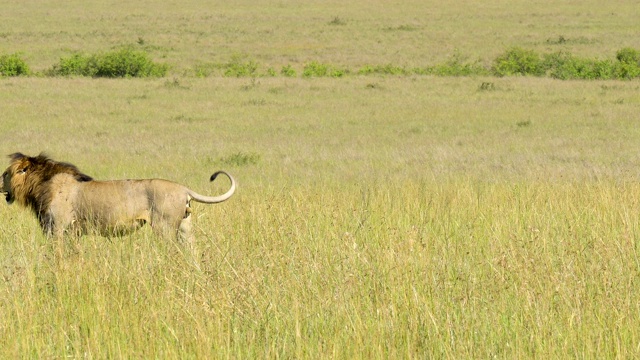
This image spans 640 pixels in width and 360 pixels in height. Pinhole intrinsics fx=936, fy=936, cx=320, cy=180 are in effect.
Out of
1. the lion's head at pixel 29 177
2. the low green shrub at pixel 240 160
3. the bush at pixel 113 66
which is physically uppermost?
the lion's head at pixel 29 177

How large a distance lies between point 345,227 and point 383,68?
26483 millimetres

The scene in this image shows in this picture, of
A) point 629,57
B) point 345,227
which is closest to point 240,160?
point 345,227

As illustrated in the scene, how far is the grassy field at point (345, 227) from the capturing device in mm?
3436

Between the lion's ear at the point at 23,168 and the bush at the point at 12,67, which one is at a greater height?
the lion's ear at the point at 23,168

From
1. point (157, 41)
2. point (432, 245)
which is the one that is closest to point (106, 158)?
point (432, 245)

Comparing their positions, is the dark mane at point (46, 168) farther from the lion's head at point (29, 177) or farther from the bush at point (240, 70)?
the bush at point (240, 70)

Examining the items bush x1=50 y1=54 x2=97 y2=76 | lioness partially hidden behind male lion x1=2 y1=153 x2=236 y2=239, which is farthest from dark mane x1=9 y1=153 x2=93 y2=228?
bush x1=50 y1=54 x2=97 y2=76

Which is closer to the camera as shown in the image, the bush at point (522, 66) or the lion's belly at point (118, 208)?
the lion's belly at point (118, 208)

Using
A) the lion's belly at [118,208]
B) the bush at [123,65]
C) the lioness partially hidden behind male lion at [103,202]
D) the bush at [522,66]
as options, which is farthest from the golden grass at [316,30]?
the lion's belly at [118,208]

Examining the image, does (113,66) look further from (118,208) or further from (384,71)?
(118,208)

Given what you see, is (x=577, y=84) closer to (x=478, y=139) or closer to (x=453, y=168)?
(x=478, y=139)

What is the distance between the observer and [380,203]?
22.4 feet

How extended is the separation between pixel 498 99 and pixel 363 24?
1226 inches

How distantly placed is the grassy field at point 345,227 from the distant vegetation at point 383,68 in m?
3.61
